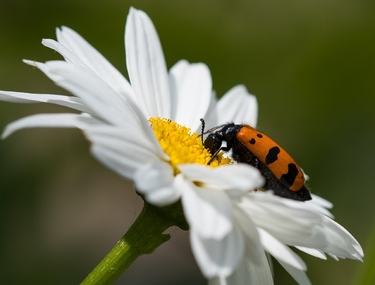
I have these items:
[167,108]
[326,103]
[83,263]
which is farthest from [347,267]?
[167,108]

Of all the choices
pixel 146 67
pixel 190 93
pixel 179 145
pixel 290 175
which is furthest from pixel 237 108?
pixel 179 145

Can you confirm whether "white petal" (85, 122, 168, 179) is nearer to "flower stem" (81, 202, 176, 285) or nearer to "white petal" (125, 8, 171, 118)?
"flower stem" (81, 202, 176, 285)

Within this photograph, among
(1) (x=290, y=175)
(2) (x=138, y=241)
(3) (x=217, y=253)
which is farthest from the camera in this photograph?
(1) (x=290, y=175)

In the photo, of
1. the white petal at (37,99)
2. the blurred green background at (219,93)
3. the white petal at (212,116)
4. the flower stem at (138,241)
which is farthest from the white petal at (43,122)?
the blurred green background at (219,93)

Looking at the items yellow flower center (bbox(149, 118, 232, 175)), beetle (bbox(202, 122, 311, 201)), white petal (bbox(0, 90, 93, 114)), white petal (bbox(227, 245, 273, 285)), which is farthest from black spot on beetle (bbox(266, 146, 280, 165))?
white petal (bbox(0, 90, 93, 114))

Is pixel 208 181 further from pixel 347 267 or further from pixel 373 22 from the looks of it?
pixel 373 22

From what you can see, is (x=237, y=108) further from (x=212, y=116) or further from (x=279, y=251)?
(x=279, y=251)

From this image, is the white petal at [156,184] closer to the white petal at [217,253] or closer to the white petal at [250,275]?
the white petal at [217,253]
